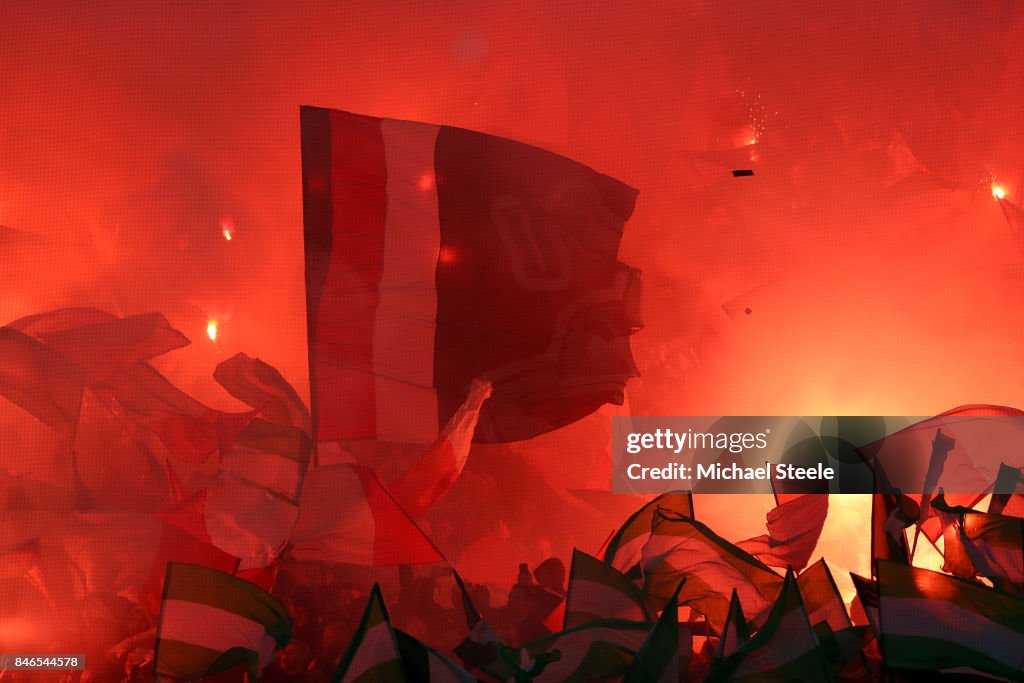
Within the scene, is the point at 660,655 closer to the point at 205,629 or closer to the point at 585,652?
the point at 585,652

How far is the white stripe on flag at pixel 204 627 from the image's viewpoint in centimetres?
119

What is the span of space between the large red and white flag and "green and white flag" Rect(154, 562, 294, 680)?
42 cm

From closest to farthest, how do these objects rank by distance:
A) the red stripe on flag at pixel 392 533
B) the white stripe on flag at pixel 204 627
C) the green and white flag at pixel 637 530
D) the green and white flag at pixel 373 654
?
the green and white flag at pixel 373 654 < the white stripe on flag at pixel 204 627 < the green and white flag at pixel 637 530 < the red stripe on flag at pixel 392 533

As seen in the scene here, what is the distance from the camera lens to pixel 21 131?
1573 mm

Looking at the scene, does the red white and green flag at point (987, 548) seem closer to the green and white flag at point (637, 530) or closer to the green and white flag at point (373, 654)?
the green and white flag at point (637, 530)

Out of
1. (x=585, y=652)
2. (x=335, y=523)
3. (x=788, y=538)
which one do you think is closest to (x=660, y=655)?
(x=585, y=652)

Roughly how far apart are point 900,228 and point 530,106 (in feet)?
2.48

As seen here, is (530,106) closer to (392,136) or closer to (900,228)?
(392,136)

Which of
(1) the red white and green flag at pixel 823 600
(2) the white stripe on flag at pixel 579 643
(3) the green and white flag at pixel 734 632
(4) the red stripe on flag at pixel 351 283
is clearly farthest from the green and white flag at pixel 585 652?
(4) the red stripe on flag at pixel 351 283

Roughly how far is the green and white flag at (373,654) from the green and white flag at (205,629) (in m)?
0.24

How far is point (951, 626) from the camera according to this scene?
1104 millimetres

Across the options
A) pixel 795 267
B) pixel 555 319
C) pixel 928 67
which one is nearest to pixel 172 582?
pixel 555 319

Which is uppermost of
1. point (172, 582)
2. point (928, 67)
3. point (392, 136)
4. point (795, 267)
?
point (928, 67)

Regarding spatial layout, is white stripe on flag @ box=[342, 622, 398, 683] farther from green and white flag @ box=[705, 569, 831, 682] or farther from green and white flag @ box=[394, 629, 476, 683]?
green and white flag @ box=[705, 569, 831, 682]
